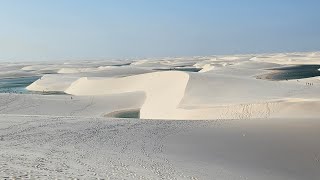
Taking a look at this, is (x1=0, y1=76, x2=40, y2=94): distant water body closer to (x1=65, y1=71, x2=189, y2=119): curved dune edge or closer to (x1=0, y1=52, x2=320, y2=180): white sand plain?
(x1=65, y1=71, x2=189, y2=119): curved dune edge

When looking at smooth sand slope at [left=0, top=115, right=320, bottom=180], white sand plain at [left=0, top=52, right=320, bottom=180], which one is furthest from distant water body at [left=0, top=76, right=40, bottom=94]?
smooth sand slope at [left=0, top=115, right=320, bottom=180]

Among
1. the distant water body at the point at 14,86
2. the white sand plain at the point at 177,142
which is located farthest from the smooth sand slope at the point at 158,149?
the distant water body at the point at 14,86

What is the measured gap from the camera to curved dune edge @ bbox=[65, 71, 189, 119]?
32.4 meters

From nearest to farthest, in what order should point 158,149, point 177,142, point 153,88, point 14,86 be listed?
point 158,149, point 177,142, point 153,88, point 14,86

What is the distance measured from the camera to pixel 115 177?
10547 millimetres

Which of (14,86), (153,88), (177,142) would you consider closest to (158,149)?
(177,142)

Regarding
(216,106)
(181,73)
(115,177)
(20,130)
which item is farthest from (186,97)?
(115,177)

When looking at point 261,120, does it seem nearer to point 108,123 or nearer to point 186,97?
point 108,123

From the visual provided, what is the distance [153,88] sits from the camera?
4306 cm

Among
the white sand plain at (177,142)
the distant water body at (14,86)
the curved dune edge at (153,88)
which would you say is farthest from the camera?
the distant water body at (14,86)

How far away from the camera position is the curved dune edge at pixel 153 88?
32.4m

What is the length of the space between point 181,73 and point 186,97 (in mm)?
10339

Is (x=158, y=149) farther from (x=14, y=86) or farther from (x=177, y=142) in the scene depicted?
(x=14, y=86)

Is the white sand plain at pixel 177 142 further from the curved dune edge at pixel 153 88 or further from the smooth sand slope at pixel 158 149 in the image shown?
the curved dune edge at pixel 153 88
